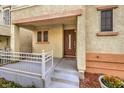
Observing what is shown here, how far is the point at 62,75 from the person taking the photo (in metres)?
3.86

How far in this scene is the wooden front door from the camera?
5984mm

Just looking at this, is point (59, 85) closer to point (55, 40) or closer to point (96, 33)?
point (96, 33)

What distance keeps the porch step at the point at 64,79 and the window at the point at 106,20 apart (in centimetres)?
170

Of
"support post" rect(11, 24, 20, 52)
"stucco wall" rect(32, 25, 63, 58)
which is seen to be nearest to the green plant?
"stucco wall" rect(32, 25, 63, 58)

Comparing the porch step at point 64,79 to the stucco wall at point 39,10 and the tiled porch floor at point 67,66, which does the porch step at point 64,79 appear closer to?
the tiled porch floor at point 67,66

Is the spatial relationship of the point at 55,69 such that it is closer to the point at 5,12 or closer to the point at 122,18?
the point at 122,18

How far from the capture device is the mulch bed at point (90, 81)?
3.42 m

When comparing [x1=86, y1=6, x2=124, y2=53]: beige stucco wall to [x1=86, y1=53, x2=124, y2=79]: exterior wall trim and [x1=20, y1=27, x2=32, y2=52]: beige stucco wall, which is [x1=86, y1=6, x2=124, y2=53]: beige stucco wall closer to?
[x1=86, y1=53, x2=124, y2=79]: exterior wall trim

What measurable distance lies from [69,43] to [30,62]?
2474 millimetres

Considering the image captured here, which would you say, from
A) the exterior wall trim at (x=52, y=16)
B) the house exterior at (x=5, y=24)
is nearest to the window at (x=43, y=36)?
the exterior wall trim at (x=52, y=16)

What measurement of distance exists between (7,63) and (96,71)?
3.32 meters

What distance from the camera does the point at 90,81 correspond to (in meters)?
3.67

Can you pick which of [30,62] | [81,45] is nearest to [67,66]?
[81,45]

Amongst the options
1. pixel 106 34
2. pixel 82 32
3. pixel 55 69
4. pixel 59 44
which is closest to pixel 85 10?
pixel 82 32
